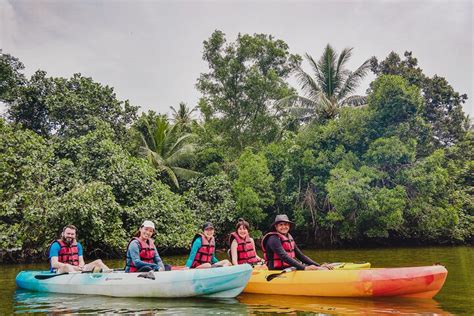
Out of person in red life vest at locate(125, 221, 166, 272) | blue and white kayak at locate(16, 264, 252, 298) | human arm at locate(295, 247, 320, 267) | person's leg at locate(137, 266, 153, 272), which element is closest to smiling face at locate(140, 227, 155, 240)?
person in red life vest at locate(125, 221, 166, 272)

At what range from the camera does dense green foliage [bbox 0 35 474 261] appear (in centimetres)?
1466

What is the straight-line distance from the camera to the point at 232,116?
2252 centimetres

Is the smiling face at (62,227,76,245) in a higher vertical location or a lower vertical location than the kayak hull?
higher

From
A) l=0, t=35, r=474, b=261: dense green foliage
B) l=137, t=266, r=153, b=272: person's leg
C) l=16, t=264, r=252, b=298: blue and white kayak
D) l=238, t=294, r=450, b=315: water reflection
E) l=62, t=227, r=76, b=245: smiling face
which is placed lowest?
l=238, t=294, r=450, b=315: water reflection

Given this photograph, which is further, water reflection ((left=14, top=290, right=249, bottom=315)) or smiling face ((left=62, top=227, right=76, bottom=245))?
smiling face ((left=62, top=227, right=76, bottom=245))

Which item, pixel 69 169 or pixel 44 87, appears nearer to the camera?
→ pixel 69 169

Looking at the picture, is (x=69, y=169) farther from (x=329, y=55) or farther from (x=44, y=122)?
(x=329, y=55)

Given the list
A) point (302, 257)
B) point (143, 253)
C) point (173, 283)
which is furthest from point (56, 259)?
point (302, 257)

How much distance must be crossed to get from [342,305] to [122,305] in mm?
3278

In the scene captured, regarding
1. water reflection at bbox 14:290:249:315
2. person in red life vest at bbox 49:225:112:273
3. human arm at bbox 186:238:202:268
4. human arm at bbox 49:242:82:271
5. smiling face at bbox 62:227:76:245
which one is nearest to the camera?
water reflection at bbox 14:290:249:315

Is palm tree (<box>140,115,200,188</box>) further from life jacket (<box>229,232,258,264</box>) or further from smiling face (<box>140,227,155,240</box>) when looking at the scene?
smiling face (<box>140,227,155,240</box>)

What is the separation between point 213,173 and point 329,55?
7641 mm

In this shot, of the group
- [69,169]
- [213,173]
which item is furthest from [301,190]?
[69,169]

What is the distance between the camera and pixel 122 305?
7109mm
